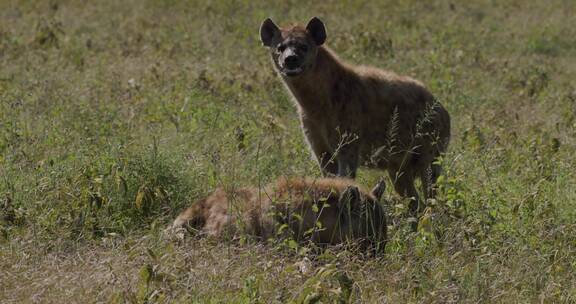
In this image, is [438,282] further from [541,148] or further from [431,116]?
[541,148]

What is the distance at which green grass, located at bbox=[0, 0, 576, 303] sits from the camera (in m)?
4.84

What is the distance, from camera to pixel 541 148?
7.81m

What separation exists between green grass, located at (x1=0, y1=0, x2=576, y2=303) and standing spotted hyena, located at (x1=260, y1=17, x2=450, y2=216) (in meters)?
0.21

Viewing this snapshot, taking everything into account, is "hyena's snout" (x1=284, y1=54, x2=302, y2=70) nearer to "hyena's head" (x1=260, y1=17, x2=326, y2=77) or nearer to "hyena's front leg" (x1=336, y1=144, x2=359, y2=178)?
"hyena's head" (x1=260, y1=17, x2=326, y2=77)

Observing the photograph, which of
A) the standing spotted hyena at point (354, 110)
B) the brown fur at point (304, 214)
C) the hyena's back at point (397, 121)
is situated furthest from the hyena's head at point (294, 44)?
the brown fur at point (304, 214)

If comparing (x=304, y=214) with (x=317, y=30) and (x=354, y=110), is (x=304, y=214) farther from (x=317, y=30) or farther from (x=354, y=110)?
(x=317, y=30)

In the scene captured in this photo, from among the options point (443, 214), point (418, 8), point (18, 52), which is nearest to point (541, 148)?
point (443, 214)

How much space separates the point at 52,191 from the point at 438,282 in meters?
2.22

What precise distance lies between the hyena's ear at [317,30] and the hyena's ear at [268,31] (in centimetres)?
24

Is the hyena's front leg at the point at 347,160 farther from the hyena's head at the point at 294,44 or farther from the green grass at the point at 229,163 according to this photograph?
the hyena's head at the point at 294,44

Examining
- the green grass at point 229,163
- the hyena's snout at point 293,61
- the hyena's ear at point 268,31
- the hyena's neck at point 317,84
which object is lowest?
the green grass at point 229,163

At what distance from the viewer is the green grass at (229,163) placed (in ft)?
15.9

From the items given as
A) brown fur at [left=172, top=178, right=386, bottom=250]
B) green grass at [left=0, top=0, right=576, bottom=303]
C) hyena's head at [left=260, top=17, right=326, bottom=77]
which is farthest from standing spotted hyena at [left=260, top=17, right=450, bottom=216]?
brown fur at [left=172, top=178, right=386, bottom=250]

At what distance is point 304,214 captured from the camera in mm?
5426
